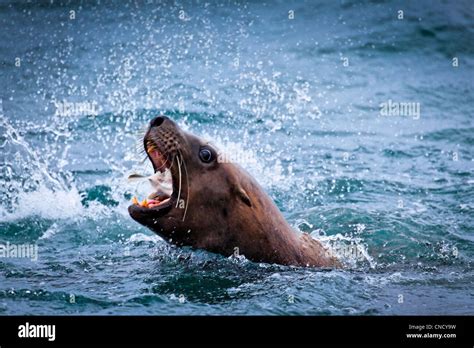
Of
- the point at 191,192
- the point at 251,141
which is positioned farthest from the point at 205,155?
the point at 251,141

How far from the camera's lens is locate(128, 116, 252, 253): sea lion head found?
19.0 feet

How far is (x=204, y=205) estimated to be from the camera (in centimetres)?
584

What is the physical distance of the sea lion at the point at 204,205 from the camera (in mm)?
5793

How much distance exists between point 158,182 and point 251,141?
15.1ft

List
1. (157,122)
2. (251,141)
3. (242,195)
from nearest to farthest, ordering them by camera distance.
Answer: (157,122)
(242,195)
(251,141)

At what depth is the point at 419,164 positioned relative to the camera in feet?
33.0

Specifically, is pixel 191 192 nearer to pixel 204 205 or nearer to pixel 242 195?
pixel 204 205

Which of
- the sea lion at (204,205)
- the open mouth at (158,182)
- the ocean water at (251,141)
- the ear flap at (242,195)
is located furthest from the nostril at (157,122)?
the ocean water at (251,141)

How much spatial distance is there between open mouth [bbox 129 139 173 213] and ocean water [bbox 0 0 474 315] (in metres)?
0.43

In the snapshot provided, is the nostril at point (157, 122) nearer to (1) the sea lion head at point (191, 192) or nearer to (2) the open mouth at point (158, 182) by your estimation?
(1) the sea lion head at point (191, 192)

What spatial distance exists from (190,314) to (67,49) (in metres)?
8.15

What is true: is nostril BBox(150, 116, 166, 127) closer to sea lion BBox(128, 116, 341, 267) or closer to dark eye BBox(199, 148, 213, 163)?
sea lion BBox(128, 116, 341, 267)

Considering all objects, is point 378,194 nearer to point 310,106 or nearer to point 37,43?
point 310,106
